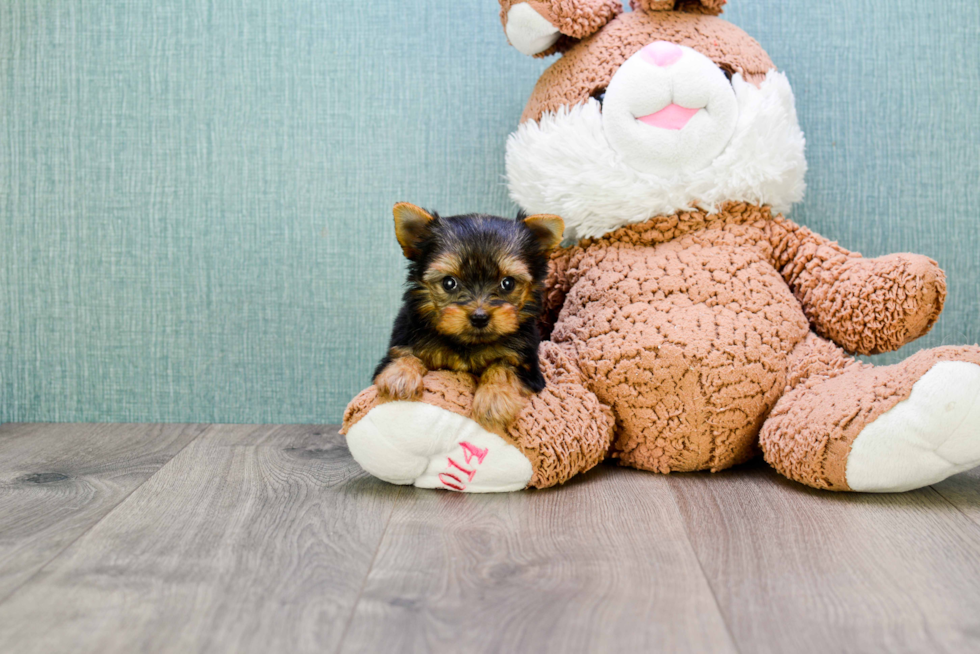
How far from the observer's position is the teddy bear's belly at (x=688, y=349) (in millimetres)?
1545

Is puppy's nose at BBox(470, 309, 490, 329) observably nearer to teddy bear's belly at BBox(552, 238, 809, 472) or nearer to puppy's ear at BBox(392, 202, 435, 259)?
puppy's ear at BBox(392, 202, 435, 259)

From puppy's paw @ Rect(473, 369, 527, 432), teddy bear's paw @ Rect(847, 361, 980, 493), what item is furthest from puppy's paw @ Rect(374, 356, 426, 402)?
teddy bear's paw @ Rect(847, 361, 980, 493)

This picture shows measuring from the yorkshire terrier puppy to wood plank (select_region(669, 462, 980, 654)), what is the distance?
1.36 ft

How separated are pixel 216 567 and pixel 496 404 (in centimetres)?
55

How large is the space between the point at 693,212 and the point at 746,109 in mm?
244

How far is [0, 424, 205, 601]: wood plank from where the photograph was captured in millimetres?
1231

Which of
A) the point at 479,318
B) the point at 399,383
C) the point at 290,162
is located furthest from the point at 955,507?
the point at 290,162

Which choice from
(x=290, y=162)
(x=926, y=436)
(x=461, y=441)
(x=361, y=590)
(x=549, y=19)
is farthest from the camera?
(x=290, y=162)

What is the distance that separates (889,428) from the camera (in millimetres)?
1355

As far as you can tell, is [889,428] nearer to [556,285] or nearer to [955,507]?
[955,507]

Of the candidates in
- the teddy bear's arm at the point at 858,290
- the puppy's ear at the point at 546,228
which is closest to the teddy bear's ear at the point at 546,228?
the puppy's ear at the point at 546,228

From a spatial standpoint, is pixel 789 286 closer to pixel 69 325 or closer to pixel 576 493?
pixel 576 493

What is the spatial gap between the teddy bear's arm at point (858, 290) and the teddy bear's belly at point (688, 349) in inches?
2.5

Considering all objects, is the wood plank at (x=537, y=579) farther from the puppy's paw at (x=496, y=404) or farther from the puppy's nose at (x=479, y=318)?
the puppy's nose at (x=479, y=318)
